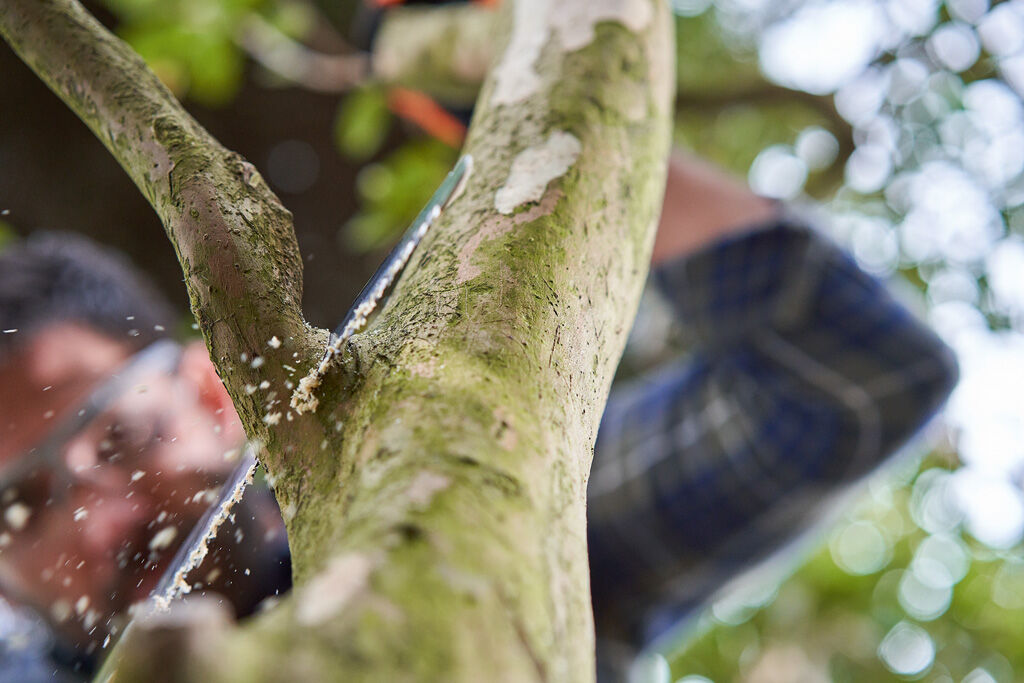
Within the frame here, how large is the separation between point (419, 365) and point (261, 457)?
0.12 m

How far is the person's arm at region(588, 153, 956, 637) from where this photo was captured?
1.72 metres

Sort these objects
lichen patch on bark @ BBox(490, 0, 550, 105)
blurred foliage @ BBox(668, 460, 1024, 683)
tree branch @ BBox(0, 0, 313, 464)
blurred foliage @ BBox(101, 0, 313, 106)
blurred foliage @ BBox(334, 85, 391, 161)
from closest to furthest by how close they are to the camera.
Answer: tree branch @ BBox(0, 0, 313, 464) < lichen patch on bark @ BBox(490, 0, 550, 105) < blurred foliage @ BBox(101, 0, 313, 106) < blurred foliage @ BBox(334, 85, 391, 161) < blurred foliage @ BBox(668, 460, 1024, 683)

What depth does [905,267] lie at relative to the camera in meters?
2.93

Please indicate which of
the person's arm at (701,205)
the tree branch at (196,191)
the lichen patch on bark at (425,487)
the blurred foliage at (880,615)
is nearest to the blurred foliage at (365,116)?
the person's arm at (701,205)

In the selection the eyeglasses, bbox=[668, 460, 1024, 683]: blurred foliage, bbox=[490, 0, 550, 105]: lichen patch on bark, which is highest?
bbox=[490, 0, 550, 105]: lichen patch on bark

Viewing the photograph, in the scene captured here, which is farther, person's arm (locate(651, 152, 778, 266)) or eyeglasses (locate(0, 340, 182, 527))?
person's arm (locate(651, 152, 778, 266))

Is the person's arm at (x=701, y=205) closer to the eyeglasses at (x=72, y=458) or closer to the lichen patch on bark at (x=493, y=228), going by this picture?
the eyeglasses at (x=72, y=458)

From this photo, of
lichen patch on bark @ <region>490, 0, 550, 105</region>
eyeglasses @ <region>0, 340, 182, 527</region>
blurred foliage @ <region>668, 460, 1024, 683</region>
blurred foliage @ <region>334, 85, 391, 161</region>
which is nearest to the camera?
lichen patch on bark @ <region>490, 0, 550, 105</region>

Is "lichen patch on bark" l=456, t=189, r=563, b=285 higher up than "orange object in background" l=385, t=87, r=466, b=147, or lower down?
higher up

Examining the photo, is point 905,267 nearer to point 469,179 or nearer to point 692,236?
point 692,236

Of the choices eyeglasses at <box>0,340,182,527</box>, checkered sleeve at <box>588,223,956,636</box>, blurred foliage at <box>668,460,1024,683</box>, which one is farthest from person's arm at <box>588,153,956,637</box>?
blurred foliage at <box>668,460,1024,683</box>

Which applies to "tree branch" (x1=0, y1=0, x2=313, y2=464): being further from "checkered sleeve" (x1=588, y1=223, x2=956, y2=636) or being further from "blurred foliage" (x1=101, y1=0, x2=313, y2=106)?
"checkered sleeve" (x1=588, y1=223, x2=956, y2=636)

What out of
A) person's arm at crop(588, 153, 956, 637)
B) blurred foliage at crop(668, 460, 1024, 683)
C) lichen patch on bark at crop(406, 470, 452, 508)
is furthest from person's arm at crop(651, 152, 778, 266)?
blurred foliage at crop(668, 460, 1024, 683)

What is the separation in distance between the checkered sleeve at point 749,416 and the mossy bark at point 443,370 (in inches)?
46.1
